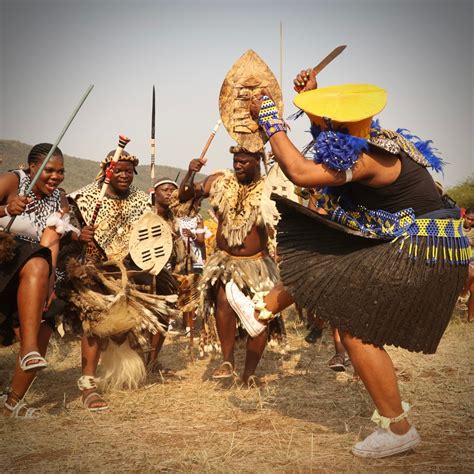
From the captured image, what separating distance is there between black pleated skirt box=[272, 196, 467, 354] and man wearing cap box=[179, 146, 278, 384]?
6.55 ft

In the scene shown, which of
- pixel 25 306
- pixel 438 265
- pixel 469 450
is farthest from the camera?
pixel 25 306

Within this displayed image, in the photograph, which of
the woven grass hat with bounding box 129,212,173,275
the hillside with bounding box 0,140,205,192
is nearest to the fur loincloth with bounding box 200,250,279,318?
the woven grass hat with bounding box 129,212,173,275

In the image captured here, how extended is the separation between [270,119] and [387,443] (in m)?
1.82

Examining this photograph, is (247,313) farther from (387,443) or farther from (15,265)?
(15,265)

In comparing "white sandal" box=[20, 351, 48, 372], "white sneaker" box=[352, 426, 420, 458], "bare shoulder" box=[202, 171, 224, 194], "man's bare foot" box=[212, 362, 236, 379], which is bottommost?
"man's bare foot" box=[212, 362, 236, 379]

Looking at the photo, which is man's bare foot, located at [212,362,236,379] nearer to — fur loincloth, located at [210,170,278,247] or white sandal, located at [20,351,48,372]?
fur loincloth, located at [210,170,278,247]

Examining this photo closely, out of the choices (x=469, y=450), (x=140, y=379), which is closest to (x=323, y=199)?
(x=469, y=450)

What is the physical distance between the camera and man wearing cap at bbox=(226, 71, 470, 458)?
9.69 ft

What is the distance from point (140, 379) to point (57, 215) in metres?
1.57

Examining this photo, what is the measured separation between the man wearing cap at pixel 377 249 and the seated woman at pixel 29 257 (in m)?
1.78

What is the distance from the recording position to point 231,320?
5320mm

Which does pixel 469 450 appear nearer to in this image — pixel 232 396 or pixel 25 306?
pixel 232 396

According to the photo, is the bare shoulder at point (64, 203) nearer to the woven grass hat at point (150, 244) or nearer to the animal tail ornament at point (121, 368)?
the woven grass hat at point (150, 244)

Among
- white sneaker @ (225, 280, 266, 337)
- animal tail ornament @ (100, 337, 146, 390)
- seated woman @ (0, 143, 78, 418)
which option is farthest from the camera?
animal tail ornament @ (100, 337, 146, 390)
